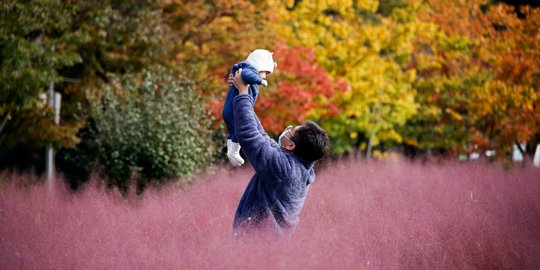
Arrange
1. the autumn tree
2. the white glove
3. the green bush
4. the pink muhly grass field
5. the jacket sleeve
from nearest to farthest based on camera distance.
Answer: the pink muhly grass field
the jacket sleeve
the white glove
the green bush
the autumn tree

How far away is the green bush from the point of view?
42.3 ft

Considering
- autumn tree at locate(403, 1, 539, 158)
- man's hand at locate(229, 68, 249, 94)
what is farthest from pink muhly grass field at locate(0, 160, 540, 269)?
autumn tree at locate(403, 1, 539, 158)

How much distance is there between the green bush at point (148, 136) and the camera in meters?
12.9

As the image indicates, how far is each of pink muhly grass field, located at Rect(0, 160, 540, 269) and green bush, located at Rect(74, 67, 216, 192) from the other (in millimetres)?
3712

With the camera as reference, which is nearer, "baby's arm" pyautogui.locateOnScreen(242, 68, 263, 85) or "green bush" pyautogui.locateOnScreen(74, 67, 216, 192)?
"baby's arm" pyautogui.locateOnScreen(242, 68, 263, 85)

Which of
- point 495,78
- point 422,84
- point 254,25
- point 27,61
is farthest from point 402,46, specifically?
point 27,61

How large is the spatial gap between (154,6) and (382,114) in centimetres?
A: 1034

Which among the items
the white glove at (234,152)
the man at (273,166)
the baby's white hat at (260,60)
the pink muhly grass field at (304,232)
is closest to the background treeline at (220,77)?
the pink muhly grass field at (304,232)

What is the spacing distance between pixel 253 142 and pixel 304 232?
738 mm

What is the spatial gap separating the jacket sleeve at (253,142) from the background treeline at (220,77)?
774 centimetres

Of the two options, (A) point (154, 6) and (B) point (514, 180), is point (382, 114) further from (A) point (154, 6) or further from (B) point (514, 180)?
(B) point (514, 180)

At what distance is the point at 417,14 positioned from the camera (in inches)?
1026

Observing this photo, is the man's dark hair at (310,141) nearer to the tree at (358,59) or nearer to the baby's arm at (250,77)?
the baby's arm at (250,77)

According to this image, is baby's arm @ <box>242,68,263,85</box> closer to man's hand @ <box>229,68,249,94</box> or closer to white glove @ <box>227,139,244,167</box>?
man's hand @ <box>229,68,249,94</box>
